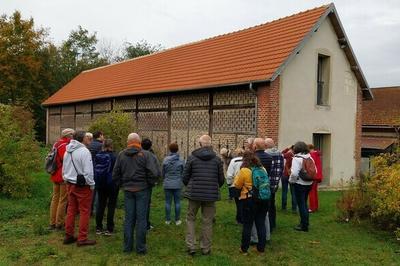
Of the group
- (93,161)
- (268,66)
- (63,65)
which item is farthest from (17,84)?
(93,161)

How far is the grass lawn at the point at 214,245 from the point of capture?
6.51 m

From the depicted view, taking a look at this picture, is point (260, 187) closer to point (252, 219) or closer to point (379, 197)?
point (252, 219)

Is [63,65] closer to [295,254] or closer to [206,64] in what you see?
[206,64]

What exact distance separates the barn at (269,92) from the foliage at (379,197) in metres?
4.73

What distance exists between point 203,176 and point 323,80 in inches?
456

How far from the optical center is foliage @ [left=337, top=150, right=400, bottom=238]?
337 inches

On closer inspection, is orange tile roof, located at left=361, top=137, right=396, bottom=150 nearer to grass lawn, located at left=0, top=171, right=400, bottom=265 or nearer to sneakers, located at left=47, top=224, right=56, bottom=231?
grass lawn, located at left=0, top=171, right=400, bottom=265

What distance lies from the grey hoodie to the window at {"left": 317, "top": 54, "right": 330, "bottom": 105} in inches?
454

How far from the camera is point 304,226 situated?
8578 millimetres

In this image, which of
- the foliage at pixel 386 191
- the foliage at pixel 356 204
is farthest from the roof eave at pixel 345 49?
the foliage at pixel 386 191

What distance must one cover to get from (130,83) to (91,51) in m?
31.1

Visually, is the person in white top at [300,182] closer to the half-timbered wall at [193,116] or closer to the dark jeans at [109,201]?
the dark jeans at [109,201]

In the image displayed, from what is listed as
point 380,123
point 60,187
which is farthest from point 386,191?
point 380,123

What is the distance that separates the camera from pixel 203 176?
664 centimetres
